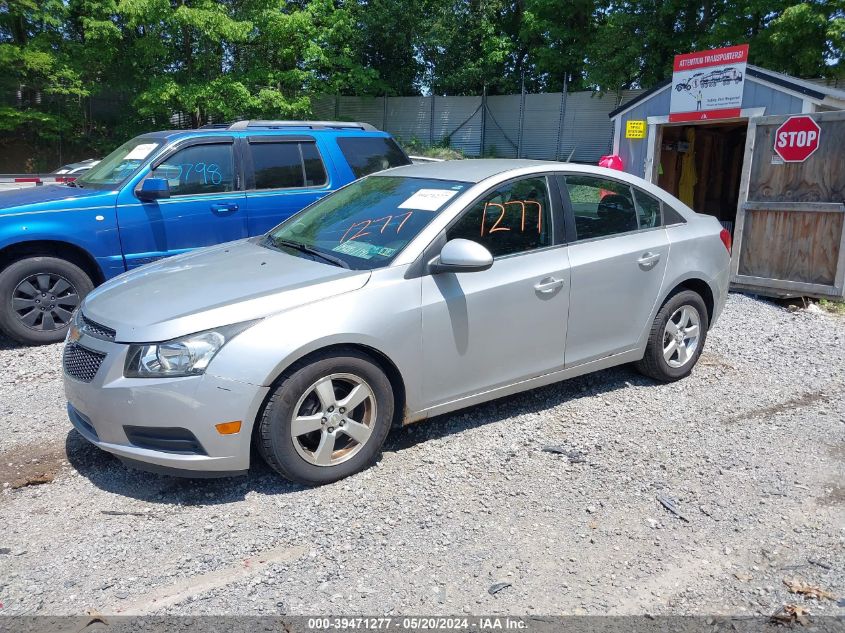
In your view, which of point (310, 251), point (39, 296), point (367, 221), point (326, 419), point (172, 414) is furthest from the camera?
point (39, 296)

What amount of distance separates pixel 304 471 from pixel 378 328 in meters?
0.84

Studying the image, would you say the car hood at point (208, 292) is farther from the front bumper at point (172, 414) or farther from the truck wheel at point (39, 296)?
the truck wheel at point (39, 296)

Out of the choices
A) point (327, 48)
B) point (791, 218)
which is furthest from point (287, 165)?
point (327, 48)

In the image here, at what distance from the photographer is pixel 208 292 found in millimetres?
3779

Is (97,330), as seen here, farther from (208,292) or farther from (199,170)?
(199,170)

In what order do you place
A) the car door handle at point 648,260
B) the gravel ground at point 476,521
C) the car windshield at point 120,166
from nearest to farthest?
1. the gravel ground at point 476,521
2. the car door handle at point 648,260
3. the car windshield at point 120,166

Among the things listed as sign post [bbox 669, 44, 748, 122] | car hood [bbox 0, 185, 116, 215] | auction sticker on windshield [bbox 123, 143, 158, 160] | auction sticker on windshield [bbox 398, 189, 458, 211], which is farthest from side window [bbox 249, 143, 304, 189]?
sign post [bbox 669, 44, 748, 122]

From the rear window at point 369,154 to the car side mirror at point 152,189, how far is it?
2.00 meters

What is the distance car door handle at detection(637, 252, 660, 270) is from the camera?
4953 millimetres

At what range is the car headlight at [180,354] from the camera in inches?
135

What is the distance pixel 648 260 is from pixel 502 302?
4.49ft

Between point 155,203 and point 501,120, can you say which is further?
point 501,120

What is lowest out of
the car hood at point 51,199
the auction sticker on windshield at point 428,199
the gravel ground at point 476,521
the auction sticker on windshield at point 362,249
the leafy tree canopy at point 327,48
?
the gravel ground at point 476,521

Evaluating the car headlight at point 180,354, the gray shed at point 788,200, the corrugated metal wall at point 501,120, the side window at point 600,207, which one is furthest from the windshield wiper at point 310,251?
the corrugated metal wall at point 501,120
